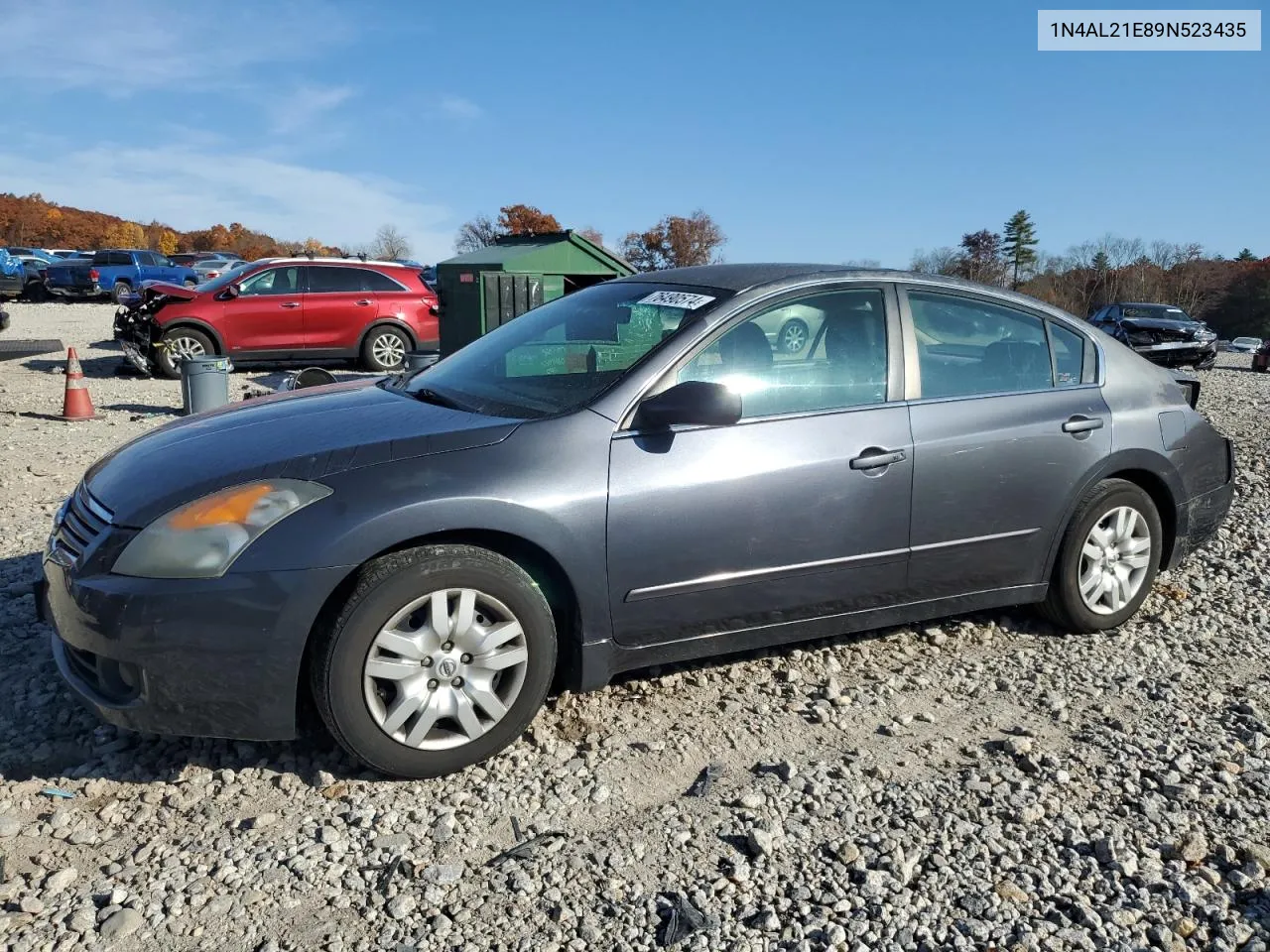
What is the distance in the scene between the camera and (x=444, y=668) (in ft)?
9.83

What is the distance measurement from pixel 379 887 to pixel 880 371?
249 cm

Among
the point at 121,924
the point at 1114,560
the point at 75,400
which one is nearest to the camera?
the point at 121,924

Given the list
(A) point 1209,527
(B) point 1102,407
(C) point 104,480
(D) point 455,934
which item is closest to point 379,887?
(D) point 455,934

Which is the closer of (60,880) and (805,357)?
(60,880)

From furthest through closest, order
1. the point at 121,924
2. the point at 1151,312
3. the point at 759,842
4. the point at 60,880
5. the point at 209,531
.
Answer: the point at 1151,312 → the point at 209,531 → the point at 759,842 → the point at 60,880 → the point at 121,924

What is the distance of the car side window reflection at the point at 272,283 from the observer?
13648 millimetres

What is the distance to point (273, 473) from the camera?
3000mm

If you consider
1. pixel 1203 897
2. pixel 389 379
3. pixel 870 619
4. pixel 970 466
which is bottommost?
pixel 1203 897

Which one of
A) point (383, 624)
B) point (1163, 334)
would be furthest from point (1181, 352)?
point (383, 624)

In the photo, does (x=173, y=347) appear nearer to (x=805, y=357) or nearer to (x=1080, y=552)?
(x=805, y=357)

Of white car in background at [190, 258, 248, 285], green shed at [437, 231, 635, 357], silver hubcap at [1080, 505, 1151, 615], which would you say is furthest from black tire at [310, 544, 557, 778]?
white car in background at [190, 258, 248, 285]

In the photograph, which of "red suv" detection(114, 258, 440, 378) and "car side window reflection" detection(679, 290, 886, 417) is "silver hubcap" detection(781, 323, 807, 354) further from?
"red suv" detection(114, 258, 440, 378)

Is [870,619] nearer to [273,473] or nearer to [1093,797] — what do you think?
[1093,797]

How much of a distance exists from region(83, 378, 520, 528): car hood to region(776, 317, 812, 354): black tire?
3.50ft
